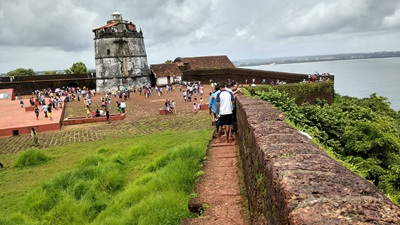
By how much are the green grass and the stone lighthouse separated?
75.6 feet

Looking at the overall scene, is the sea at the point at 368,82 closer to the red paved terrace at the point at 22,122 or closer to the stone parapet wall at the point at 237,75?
the stone parapet wall at the point at 237,75

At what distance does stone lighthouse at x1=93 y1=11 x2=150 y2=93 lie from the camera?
3002 cm

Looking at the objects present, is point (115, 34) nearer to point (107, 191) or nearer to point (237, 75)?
point (237, 75)

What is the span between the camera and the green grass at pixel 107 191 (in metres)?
4.14

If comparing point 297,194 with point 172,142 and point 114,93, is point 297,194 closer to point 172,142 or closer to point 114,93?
point 172,142

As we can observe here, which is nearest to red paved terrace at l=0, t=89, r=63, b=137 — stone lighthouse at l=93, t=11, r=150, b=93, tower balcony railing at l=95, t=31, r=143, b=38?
stone lighthouse at l=93, t=11, r=150, b=93

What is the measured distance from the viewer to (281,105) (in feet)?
27.1

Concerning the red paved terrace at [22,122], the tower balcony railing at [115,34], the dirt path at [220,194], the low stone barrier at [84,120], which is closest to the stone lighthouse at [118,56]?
the tower balcony railing at [115,34]

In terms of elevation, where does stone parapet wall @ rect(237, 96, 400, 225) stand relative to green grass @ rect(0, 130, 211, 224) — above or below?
above

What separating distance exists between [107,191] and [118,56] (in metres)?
26.2

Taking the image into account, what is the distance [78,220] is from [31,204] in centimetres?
115

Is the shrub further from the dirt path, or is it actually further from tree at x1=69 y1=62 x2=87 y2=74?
tree at x1=69 y1=62 x2=87 y2=74

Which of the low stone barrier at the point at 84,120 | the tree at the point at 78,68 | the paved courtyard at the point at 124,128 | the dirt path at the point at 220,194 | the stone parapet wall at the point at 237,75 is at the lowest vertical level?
the paved courtyard at the point at 124,128

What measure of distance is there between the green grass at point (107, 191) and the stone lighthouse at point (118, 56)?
23.0 m
